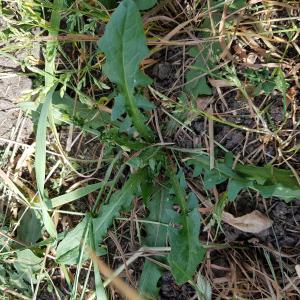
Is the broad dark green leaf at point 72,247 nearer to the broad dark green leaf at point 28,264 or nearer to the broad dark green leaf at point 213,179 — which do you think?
the broad dark green leaf at point 28,264

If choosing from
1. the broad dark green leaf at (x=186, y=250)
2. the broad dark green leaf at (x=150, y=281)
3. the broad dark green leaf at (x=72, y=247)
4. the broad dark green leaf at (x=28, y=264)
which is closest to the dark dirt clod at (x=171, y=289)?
the broad dark green leaf at (x=150, y=281)

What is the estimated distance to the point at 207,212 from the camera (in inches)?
68.3

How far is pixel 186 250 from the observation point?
64.4 inches

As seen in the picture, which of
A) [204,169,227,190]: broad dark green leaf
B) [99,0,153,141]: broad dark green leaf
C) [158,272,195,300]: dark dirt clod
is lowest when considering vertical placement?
[158,272,195,300]: dark dirt clod

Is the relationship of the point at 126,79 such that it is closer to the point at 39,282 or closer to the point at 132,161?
the point at 132,161

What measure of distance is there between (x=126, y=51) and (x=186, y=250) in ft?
2.00

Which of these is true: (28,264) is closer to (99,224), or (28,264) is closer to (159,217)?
(99,224)

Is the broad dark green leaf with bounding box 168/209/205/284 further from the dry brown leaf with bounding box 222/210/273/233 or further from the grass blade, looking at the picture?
the grass blade

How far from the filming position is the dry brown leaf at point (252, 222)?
1.66 metres

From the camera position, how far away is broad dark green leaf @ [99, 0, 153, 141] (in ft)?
5.06

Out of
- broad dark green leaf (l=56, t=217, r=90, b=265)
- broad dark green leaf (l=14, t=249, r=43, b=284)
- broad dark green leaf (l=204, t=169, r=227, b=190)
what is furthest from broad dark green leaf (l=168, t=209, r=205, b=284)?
broad dark green leaf (l=14, t=249, r=43, b=284)

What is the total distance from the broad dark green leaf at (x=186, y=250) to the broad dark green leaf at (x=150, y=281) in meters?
0.16

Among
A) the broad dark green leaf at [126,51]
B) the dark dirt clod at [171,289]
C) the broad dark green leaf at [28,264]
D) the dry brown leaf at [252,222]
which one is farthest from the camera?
the broad dark green leaf at [28,264]

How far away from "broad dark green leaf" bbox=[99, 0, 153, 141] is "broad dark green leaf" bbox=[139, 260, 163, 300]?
451 millimetres
